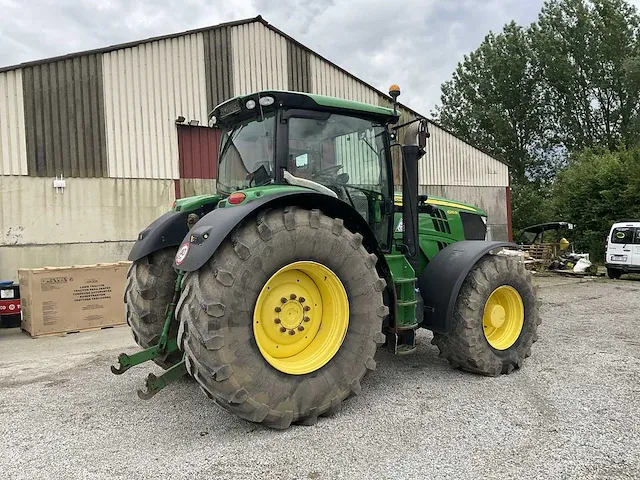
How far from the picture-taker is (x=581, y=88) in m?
32.3

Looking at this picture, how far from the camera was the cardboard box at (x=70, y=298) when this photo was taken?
817 centimetres

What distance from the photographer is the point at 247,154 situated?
177 inches

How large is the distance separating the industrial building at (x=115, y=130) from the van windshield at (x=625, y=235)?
981 cm

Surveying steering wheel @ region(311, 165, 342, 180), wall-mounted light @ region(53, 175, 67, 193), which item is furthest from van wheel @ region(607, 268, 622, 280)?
wall-mounted light @ region(53, 175, 67, 193)

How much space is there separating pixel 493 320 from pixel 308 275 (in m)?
2.12

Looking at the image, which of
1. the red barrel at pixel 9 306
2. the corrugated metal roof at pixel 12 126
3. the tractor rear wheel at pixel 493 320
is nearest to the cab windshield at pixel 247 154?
the tractor rear wheel at pixel 493 320

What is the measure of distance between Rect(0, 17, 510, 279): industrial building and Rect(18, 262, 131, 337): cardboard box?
1.89 meters

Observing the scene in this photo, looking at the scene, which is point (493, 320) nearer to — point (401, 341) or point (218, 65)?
point (401, 341)

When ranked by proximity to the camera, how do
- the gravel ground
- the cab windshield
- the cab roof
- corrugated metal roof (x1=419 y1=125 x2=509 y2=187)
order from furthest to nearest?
corrugated metal roof (x1=419 y1=125 x2=509 y2=187) → the cab windshield → the cab roof → the gravel ground

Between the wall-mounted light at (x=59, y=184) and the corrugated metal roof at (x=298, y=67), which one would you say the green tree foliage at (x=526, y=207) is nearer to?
the corrugated metal roof at (x=298, y=67)

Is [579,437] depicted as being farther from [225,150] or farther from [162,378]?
[225,150]

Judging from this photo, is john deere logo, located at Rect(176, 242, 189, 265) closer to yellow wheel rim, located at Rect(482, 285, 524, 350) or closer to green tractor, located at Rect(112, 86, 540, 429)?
green tractor, located at Rect(112, 86, 540, 429)

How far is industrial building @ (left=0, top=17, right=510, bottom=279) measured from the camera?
9820 mm

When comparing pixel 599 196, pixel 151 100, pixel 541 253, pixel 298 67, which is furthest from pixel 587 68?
pixel 151 100
